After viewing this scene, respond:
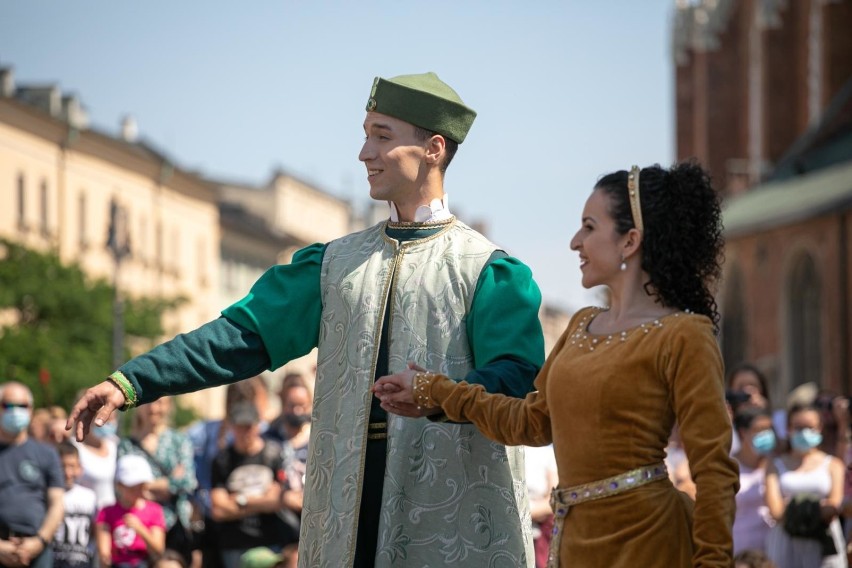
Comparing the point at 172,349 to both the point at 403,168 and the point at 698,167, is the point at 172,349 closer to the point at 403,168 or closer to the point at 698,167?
the point at 403,168

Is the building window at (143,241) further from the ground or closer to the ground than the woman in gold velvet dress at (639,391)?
further from the ground

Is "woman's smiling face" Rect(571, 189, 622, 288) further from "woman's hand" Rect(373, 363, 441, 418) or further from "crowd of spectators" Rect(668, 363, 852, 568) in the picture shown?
"crowd of spectators" Rect(668, 363, 852, 568)

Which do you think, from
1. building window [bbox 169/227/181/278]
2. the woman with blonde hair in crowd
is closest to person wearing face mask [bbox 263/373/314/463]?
the woman with blonde hair in crowd

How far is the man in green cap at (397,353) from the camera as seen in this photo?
17.4ft

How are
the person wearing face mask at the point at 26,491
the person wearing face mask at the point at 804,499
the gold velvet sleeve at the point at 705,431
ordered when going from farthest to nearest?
the person wearing face mask at the point at 804,499
the person wearing face mask at the point at 26,491
the gold velvet sleeve at the point at 705,431

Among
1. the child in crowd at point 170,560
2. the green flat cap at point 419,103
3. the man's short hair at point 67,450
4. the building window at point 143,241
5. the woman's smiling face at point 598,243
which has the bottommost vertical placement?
the child in crowd at point 170,560

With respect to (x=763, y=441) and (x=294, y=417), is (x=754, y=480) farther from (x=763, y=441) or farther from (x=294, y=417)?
(x=294, y=417)

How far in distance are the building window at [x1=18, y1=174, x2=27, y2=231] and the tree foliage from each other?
485cm

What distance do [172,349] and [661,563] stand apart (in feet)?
5.44

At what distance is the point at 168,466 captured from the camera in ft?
35.5

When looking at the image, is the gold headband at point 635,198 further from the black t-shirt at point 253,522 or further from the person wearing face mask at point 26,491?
the person wearing face mask at point 26,491

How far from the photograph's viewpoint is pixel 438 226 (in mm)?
5656

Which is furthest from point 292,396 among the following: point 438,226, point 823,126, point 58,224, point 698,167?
point 58,224

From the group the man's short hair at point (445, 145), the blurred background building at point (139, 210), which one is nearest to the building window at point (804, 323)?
the blurred background building at point (139, 210)
